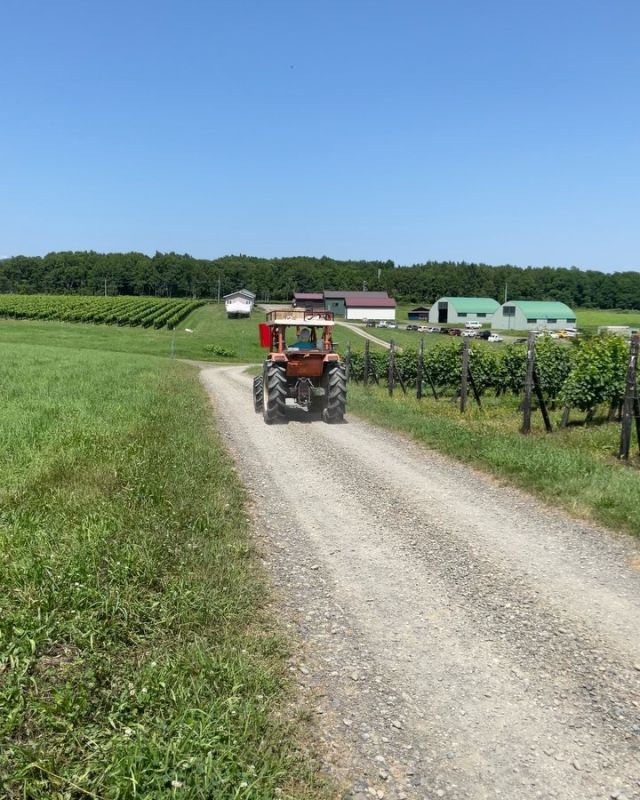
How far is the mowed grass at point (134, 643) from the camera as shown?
9.46 ft

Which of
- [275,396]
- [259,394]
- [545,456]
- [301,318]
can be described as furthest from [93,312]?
[545,456]

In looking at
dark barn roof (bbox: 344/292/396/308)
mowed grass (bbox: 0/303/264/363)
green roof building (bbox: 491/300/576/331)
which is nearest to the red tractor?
mowed grass (bbox: 0/303/264/363)

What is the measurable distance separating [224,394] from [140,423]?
10918 millimetres

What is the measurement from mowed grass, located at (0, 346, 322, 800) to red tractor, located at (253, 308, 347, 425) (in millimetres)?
6607

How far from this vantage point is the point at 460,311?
117 metres

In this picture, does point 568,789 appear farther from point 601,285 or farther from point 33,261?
point 33,261

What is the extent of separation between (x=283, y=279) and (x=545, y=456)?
165647mm

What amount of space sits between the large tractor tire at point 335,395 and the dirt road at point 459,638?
6082 mm

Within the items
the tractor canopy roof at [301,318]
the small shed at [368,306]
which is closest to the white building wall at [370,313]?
the small shed at [368,306]

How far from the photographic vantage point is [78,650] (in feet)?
12.5

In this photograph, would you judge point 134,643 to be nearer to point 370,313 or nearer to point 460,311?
point 370,313

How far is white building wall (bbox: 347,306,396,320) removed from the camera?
11325cm

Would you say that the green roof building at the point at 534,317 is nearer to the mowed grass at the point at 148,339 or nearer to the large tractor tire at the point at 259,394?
the mowed grass at the point at 148,339

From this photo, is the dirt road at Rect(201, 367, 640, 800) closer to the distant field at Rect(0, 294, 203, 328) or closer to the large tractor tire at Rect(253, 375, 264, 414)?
the large tractor tire at Rect(253, 375, 264, 414)
